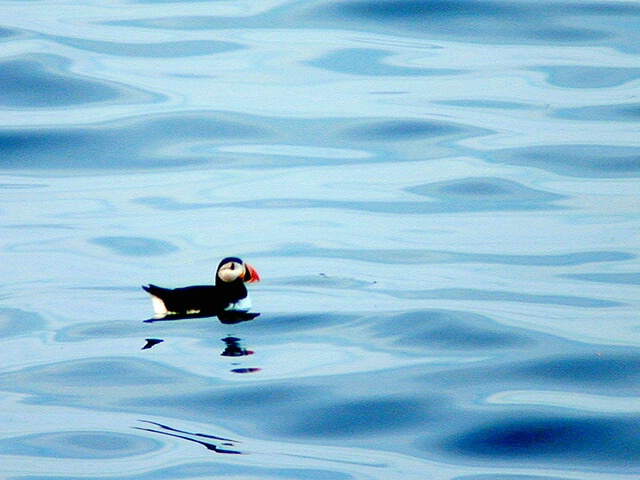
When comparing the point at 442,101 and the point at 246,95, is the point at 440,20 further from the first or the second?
the point at 246,95

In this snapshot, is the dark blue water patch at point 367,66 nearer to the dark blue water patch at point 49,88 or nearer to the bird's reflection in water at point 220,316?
the dark blue water patch at point 49,88

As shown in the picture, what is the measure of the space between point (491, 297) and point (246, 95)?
7.87 m

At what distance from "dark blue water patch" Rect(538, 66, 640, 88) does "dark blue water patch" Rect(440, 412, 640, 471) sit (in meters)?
10.1

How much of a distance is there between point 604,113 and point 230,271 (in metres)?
7.72

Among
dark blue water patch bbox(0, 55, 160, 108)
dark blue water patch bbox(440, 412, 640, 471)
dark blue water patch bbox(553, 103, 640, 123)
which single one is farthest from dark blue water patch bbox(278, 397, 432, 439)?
dark blue water patch bbox(0, 55, 160, 108)

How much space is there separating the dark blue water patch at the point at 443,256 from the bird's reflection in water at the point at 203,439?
394cm

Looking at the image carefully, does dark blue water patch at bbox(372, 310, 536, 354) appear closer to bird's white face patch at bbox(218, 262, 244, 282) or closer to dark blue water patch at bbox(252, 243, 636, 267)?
bird's white face patch at bbox(218, 262, 244, 282)

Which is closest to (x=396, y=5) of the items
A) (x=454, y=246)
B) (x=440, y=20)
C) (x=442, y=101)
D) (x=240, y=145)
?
(x=440, y=20)

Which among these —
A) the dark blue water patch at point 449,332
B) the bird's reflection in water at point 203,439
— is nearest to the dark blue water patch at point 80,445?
the bird's reflection in water at point 203,439

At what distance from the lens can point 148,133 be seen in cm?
1422

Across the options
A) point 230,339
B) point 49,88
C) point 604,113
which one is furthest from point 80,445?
point 604,113

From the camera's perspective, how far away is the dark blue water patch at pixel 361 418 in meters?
6.08

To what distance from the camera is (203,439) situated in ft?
19.3

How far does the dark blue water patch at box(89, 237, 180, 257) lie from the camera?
10.2 m
